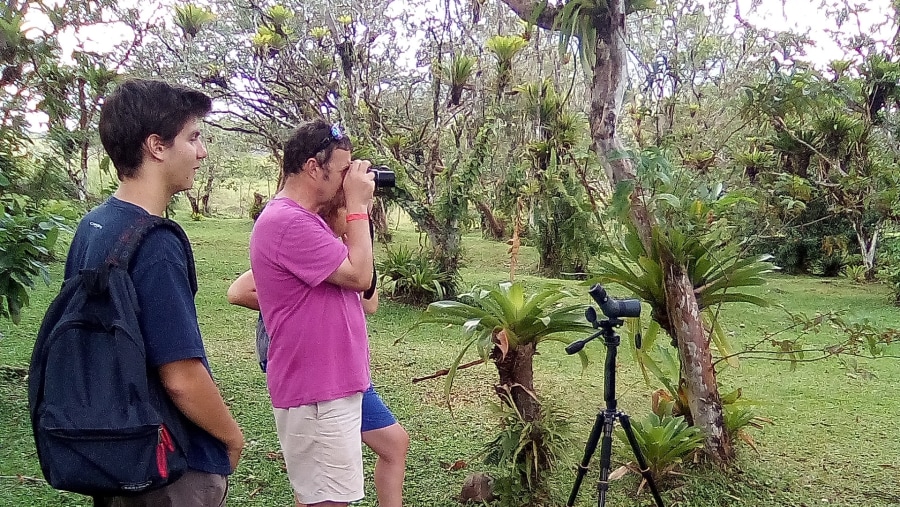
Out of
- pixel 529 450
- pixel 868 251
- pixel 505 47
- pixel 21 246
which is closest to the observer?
pixel 529 450

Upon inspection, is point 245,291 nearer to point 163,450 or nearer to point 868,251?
point 163,450

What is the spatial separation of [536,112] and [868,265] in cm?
493

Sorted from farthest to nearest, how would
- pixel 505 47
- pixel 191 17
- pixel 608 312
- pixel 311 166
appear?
1. pixel 191 17
2. pixel 505 47
3. pixel 608 312
4. pixel 311 166

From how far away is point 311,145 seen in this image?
74.4 inches

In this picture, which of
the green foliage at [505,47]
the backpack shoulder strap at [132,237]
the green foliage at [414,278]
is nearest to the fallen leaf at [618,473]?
the backpack shoulder strap at [132,237]

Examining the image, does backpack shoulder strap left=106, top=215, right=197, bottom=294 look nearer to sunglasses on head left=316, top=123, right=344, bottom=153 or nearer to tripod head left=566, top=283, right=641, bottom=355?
sunglasses on head left=316, top=123, right=344, bottom=153

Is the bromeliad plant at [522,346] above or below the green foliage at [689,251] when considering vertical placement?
below

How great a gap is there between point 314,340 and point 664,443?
1.57m

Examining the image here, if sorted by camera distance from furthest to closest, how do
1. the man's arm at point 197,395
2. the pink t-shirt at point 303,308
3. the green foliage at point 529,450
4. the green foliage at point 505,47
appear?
the green foliage at point 505,47 → the green foliage at point 529,450 → the pink t-shirt at point 303,308 → the man's arm at point 197,395

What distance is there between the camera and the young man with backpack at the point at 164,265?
4.12ft

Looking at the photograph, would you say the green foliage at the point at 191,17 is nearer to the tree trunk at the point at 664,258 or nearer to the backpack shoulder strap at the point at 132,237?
the tree trunk at the point at 664,258

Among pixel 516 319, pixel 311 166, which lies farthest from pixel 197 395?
pixel 516 319

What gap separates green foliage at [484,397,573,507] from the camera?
2539mm

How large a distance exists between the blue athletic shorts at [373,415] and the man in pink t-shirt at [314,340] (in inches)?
9.2
